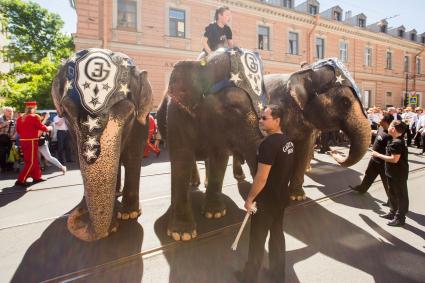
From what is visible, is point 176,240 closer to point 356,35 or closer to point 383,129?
point 383,129

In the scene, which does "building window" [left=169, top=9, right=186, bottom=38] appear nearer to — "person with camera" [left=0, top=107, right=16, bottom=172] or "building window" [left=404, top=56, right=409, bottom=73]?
"person with camera" [left=0, top=107, right=16, bottom=172]

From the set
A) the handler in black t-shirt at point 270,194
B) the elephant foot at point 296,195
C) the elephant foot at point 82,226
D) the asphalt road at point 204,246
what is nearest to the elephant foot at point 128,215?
the asphalt road at point 204,246

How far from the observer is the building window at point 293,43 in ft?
78.4

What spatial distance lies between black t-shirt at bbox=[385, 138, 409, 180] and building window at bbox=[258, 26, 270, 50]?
62.9 ft

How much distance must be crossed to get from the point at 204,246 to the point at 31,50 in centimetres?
3033

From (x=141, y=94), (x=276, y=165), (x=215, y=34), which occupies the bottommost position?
(x=276, y=165)

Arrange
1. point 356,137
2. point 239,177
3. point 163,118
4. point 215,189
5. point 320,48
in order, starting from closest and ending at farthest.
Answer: point 215,189
point 356,137
point 163,118
point 239,177
point 320,48

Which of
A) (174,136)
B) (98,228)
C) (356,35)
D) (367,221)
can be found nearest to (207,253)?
(98,228)

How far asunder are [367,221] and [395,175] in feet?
2.69

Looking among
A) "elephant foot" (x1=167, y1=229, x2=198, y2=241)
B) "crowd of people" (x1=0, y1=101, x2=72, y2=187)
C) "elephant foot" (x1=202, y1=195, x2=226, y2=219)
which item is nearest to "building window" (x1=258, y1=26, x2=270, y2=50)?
"crowd of people" (x1=0, y1=101, x2=72, y2=187)

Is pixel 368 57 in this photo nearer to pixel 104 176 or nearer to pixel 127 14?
pixel 127 14

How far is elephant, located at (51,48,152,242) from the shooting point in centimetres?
297

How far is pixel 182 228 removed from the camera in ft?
11.6

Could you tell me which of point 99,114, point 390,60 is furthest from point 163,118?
point 390,60
